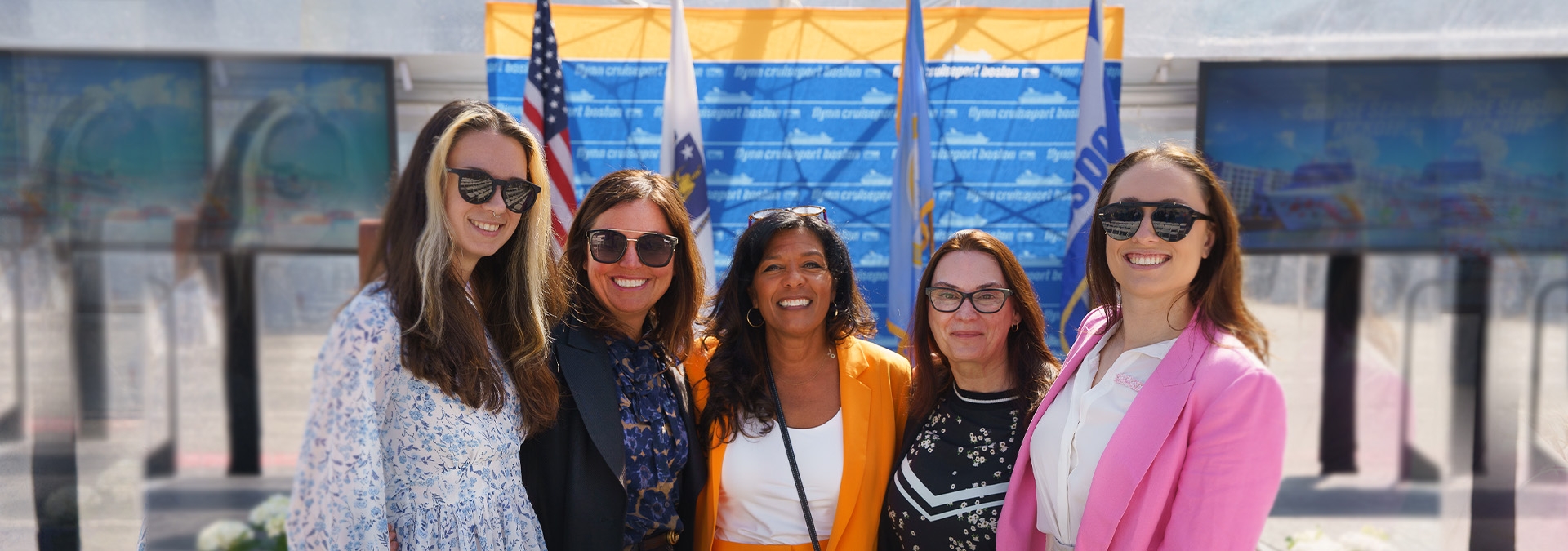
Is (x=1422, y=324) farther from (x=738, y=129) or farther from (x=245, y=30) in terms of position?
(x=245, y=30)

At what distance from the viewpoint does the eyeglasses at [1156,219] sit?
6.34 ft

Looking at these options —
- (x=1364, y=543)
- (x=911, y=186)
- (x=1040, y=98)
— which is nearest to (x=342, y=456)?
(x=911, y=186)

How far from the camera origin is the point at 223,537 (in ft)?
15.0

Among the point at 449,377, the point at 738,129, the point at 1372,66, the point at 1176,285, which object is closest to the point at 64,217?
the point at 738,129

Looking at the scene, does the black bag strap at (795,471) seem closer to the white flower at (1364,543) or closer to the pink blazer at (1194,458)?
the pink blazer at (1194,458)

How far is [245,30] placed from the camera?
491 centimetres

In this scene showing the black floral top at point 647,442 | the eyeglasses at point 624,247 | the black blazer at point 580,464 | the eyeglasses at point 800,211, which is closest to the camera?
the black blazer at point 580,464

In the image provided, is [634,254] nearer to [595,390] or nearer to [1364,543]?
[595,390]

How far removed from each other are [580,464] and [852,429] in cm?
83

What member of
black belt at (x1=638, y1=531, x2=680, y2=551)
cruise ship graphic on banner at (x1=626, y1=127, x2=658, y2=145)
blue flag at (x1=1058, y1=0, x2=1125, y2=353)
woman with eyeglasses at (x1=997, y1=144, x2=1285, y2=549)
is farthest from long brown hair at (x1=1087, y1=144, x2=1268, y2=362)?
cruise ship graphic on banner at (x1=626, y1=127, x2=658, y2=145)

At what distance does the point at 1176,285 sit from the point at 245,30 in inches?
210

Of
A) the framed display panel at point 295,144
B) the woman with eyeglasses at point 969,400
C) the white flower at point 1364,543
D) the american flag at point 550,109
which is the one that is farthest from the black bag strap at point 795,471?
the white flower at point 1364,543

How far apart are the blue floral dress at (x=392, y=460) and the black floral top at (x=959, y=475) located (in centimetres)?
106

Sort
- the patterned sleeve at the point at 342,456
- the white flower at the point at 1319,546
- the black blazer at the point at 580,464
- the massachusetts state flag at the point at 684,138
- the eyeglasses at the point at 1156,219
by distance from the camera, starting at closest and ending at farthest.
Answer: the patterned sleeve at the point at 342,456
the eyeglasses at the point at 1156,219
the black blazer at the point at 580,464
the white flower at the point at 1319,546
the massachusetts state flag at the point at 684,138
